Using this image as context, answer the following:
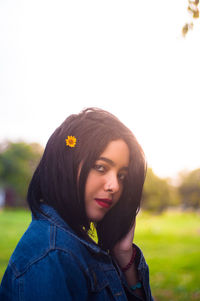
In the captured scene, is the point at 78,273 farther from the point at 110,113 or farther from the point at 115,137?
the point at 110,113

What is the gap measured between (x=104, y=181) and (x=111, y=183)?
0.14ft

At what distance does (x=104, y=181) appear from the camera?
1.84m

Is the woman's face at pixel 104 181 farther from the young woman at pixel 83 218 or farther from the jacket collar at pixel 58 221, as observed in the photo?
the jacket collar at pixel 58 221

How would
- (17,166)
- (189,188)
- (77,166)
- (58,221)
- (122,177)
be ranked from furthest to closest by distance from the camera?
(17,166)
(189,188)
(122,177)
(77,166)
(58,221)

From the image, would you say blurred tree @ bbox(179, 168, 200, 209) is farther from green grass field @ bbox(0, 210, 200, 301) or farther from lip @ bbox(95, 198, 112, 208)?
lip @ bbox(95, 198, 112, 208)

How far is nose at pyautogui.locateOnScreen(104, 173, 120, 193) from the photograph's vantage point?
1.84 m

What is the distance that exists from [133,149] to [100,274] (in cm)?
77

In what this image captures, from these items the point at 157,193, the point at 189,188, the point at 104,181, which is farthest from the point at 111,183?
the point at 157,193

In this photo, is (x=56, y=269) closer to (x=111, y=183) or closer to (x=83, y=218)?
(x=83, y=218)

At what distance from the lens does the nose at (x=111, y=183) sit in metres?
1.84

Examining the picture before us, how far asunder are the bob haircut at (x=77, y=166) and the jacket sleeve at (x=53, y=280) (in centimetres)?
29

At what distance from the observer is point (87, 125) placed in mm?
1873

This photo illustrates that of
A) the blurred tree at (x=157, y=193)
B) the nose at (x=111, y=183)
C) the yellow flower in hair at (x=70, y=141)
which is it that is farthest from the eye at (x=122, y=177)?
the blurred tree at (x=157, y=193)

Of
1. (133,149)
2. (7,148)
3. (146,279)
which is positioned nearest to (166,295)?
(146,279)
